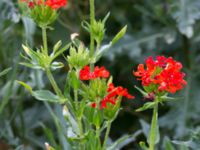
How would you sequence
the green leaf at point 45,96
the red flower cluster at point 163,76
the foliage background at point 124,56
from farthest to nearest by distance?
the foliage background at point 124,56
the green leaf at point 45,96
the red flower cluster at point 163,76

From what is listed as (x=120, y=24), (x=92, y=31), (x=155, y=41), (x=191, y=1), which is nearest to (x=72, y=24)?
(x=120, y=24)

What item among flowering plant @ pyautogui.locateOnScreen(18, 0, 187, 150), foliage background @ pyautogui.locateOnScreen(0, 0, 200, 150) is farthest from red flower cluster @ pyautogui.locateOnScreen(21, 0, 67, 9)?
foliage background @ pyautogui.locateOnScreen(0, 0, 200, 150)

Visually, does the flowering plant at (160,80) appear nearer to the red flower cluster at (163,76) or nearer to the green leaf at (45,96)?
the red flower cluster at (163,76)

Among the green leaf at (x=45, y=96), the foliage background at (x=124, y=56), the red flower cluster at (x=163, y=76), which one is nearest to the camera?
the red flower cluster at (x=163, y=76)

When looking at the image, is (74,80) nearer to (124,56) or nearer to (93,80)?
(93,80)

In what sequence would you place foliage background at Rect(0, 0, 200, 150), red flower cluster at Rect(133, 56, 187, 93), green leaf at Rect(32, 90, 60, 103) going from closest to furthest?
red flower cluster at Rect(133, 56, 187, 93) → green leaf at Rect(32, 90, 60, 103) → foliage background at Rect(0, 0, 200, 150)

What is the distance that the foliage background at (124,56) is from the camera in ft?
5.66

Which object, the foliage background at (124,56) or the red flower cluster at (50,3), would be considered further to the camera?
the foliage background at (124,56)

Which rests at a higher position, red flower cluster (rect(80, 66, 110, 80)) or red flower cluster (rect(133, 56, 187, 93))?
red flower cluster (rect(80, 66, 110, 80))

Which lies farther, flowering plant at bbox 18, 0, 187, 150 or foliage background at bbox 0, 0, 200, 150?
foliage background at bbox 0, 0, 200, 150

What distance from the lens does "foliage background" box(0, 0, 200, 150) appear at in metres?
1.73

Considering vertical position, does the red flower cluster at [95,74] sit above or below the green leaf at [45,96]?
above

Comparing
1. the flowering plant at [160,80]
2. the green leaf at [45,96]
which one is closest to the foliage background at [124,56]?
the green leaf at [45,96]

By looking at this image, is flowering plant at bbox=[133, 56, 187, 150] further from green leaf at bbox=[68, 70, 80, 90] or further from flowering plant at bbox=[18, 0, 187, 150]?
green leaf at bbox=[68, 70, 80, 90]
